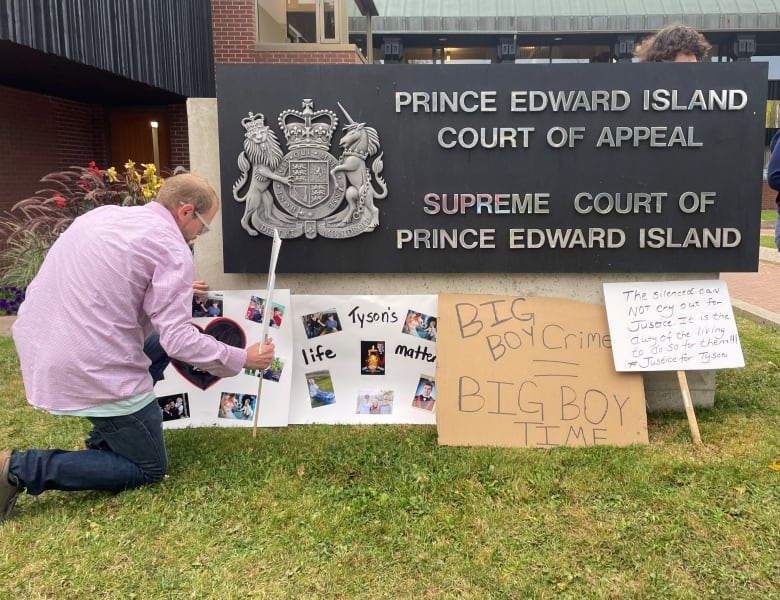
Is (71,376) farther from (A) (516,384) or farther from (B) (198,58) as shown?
(B) (198,58)

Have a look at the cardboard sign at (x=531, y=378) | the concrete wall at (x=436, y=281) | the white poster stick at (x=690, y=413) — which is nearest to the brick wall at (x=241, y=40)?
the concrete wall at (x=436, y=281)

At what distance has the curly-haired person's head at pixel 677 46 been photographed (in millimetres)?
3934

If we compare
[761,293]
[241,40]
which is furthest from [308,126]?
[241,40]

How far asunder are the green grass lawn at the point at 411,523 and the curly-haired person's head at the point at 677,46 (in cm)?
217

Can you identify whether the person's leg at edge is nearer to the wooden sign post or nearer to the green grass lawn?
the green grass lawn

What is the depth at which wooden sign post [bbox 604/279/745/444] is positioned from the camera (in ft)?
12.3

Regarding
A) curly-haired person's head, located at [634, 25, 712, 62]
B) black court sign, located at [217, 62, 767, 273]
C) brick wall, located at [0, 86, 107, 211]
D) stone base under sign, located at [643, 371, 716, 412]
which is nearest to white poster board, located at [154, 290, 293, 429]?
black court sign, located at [217, 62, 767, 273]

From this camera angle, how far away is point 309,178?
3.88 metres

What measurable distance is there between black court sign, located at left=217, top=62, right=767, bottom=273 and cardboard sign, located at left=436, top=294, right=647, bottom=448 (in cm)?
31

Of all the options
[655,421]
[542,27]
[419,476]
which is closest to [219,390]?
[419,476]

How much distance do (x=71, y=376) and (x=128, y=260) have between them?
0.54 m

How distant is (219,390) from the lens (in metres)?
3.97

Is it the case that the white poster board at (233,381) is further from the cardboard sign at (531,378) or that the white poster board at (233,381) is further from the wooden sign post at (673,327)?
the wooden sign post at (673,327)

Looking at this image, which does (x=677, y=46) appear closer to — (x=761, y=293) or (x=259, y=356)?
(x=259, y=356)
